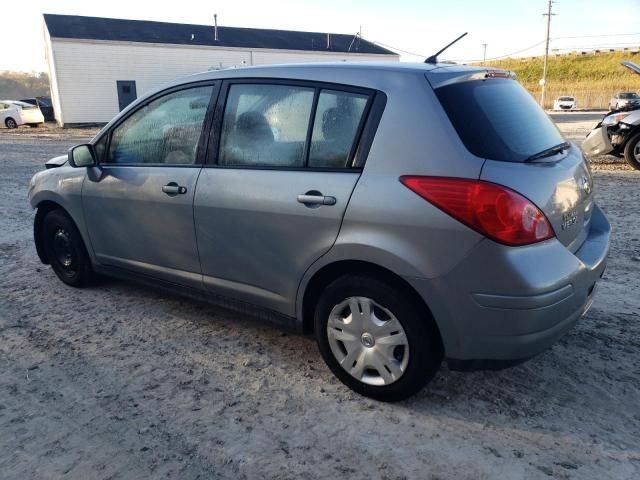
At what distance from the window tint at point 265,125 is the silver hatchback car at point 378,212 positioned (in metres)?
0.01

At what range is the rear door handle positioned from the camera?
3.50m

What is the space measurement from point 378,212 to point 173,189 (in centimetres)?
158

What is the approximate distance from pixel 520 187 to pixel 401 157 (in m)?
0.58

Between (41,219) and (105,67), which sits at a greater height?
(105,67)

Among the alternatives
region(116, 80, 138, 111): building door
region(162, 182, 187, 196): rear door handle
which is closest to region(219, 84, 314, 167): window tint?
region(162, 182, 187, 196): rear door handle

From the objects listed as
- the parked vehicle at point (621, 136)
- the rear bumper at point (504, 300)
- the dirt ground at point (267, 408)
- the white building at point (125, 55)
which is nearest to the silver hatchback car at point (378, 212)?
the rear bumper at point (504, 300)

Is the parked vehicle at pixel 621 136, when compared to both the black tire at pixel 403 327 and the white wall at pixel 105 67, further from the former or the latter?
the white wall at pixel 105 67

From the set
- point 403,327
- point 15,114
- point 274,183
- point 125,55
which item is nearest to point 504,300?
point 403,327

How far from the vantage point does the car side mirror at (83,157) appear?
4.07m

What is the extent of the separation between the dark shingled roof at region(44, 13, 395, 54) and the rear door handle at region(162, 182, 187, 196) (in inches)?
1235

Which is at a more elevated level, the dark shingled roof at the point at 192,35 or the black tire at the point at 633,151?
the dark shingled roof at the point at 192,35

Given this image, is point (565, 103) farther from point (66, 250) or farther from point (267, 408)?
point (267, 408)

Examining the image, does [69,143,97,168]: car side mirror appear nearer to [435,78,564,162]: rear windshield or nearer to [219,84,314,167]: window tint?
[219,84,314,167]: window tint

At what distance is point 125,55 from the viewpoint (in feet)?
104
